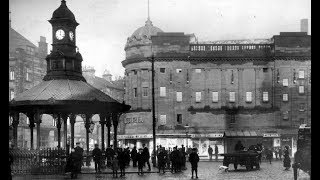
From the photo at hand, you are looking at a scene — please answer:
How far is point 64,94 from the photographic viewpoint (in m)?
29.2

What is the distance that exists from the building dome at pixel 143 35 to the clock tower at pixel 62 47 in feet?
117

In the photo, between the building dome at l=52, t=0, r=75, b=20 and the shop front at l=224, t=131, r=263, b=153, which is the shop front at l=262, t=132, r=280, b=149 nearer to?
the shop front at l=224, t=131, r=263, b=153

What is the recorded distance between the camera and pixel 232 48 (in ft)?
219

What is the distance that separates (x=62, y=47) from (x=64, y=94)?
446 centimetres

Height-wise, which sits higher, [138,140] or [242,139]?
[242,139]

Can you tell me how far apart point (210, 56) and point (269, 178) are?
4237 cm

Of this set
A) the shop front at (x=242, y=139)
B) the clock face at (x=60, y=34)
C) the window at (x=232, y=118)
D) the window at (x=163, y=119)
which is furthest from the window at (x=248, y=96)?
the clock face at (x=60, y=34)

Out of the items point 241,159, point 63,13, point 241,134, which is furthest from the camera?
point 241,134

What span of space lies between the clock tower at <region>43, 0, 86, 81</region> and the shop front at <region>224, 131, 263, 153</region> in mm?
32959

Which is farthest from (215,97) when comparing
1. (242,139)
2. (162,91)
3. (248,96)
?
(242,139)

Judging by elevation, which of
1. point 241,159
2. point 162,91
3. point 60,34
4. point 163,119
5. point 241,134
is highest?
point 60,34

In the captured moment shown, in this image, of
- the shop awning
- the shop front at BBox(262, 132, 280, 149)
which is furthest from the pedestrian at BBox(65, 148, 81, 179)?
the shop front at BBox(262, 132, 280, 149)

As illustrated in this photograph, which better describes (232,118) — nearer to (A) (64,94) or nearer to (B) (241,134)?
(B) (241,134)

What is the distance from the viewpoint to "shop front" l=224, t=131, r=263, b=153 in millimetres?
61781
